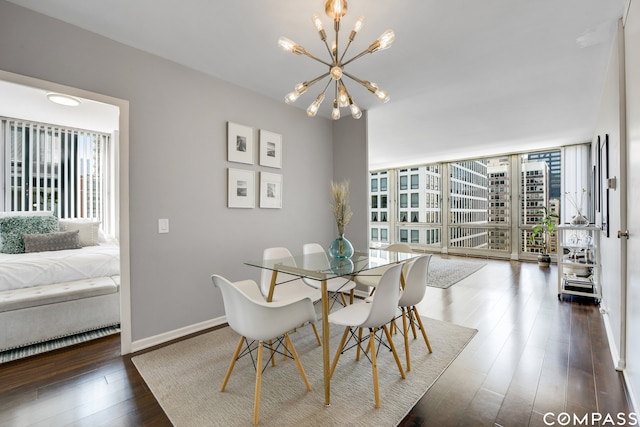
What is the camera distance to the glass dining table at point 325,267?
5.74 ft

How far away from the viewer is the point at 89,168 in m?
5.01

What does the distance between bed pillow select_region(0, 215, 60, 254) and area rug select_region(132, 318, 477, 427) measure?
8.26ft

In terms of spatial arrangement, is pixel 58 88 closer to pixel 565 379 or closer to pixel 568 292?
pixel 565 379

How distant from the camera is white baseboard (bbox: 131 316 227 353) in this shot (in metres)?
2.45

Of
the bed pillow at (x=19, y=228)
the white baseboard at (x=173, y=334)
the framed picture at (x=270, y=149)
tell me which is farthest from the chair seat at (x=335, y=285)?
the bed pillow at (x=19, y=228)

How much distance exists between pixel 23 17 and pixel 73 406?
261cm

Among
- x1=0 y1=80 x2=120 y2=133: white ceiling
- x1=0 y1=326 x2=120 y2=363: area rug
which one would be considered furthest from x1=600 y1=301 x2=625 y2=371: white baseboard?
x1=0 y1=80 x2=120 y2=133: white ceiling

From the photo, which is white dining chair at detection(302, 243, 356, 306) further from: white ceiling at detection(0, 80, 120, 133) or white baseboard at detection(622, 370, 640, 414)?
white ceiling at detection(0, 80, 120, 133)

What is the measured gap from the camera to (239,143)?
3.14 m

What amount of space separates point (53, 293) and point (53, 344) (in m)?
0.45

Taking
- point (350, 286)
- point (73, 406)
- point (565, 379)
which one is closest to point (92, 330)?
point (73, 406)

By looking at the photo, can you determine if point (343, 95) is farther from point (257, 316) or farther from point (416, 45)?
point (257, 316)

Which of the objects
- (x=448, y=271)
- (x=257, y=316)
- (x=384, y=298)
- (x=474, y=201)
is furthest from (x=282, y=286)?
(x=474, y=201)

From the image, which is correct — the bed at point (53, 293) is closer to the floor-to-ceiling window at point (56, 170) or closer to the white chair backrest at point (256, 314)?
the floor-to-ceiling window at point (56, 170)
